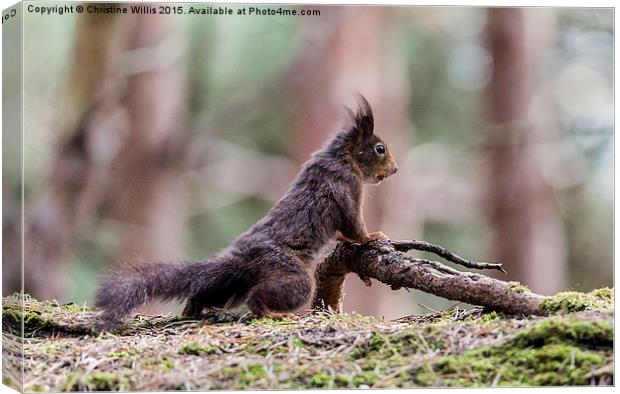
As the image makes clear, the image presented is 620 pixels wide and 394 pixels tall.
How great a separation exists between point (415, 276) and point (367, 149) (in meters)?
0.93

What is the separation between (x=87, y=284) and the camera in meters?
5.67

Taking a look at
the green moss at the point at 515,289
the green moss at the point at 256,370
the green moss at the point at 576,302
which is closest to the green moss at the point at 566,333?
the green moss at the point at 576,302

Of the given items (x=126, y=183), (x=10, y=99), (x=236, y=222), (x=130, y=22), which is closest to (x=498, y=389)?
(x=10, y=99)

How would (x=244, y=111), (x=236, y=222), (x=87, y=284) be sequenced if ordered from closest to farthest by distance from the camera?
(x=87, y=284), (x=244, y=111), (x=236, y=222)

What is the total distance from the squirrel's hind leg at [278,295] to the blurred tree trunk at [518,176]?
5.73 ft

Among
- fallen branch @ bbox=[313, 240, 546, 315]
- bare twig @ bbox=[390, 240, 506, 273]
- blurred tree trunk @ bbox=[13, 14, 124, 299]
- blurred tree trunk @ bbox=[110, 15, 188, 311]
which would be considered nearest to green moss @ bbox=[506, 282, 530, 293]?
fallen branch @ bbox=[313, 240, 546, 315]

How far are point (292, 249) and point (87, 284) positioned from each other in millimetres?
1935

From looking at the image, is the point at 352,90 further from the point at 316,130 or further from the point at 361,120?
the point at 361,120

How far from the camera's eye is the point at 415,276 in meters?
4.06

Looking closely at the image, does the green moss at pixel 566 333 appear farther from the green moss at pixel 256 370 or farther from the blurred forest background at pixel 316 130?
the green moss at pixel 256 370

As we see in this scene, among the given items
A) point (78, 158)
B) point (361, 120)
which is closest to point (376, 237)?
point (361, 120)

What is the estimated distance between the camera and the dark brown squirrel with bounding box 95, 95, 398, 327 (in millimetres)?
3838

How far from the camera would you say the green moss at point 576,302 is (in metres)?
3.69

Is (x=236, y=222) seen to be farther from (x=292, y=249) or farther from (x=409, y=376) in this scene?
(x=409, y=376)
